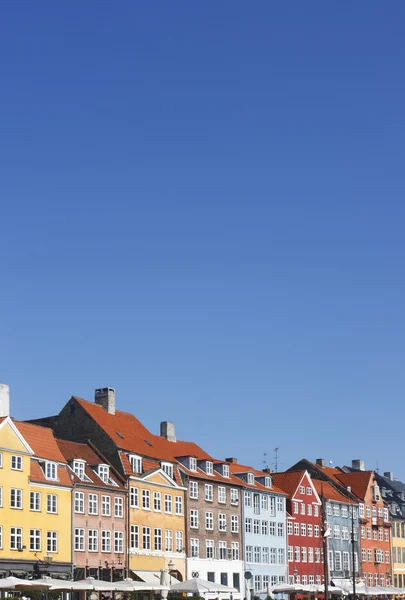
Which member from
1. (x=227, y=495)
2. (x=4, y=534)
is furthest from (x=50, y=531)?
(x=227, y=495)

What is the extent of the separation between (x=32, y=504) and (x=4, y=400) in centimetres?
895

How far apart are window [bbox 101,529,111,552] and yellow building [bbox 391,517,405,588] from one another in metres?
59.1

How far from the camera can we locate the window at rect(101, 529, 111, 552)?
69.8 metres

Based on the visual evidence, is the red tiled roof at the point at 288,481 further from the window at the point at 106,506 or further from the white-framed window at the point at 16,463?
the white-framed window at the point at 16,463

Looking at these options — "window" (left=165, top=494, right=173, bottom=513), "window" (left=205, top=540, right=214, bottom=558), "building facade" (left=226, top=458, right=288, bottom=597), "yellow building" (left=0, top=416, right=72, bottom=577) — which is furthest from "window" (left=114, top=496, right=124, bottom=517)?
"building facade" (left=226, top=458, right=288, bottom=597)

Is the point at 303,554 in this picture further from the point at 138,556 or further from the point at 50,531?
the point at 50,531

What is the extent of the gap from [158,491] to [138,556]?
216 inches

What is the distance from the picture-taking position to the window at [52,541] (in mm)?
64500

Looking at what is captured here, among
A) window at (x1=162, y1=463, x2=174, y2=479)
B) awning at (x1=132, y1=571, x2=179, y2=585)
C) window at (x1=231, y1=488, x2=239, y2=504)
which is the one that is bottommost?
awning at (x1=132, y1=571, x2=179, y2=585)

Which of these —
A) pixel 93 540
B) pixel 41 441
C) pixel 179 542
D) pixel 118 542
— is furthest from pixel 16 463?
pixel 179 542

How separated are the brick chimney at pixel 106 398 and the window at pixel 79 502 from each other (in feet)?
44.1

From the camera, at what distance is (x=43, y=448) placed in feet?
219

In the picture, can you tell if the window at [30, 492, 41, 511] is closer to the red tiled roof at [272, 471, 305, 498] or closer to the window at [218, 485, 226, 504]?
the window at [218, 485, 226, 504]

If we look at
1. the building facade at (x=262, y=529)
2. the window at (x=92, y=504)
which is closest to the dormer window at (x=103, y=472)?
the window at (x=92, y=504)
